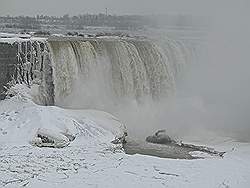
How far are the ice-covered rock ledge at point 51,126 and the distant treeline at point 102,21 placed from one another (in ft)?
91.6

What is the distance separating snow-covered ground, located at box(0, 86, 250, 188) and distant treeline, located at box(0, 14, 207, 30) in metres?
29.0

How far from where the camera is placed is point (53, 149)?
12680mm

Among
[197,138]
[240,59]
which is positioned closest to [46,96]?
[197,138]

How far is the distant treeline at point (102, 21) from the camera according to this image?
149 ft

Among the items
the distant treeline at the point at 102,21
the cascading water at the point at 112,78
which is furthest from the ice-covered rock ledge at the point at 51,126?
the distant treeline at the point at 102,21

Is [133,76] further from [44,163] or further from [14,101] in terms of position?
[44,163]

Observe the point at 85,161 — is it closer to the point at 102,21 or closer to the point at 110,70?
the point at 110,70

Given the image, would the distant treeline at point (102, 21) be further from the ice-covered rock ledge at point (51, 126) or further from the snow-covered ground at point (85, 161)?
the snow-covered ground at point (85, 161)

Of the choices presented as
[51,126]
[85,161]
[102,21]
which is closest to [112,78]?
[51,126]

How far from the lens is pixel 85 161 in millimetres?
11891

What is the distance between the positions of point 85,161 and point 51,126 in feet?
8.07

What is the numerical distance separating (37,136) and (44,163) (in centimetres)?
201

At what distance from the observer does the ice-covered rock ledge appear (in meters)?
13.4

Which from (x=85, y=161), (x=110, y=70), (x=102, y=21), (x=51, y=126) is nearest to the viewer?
(x=85, y=161)
